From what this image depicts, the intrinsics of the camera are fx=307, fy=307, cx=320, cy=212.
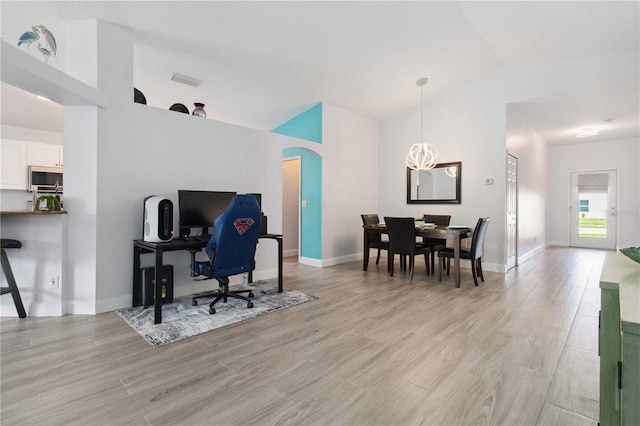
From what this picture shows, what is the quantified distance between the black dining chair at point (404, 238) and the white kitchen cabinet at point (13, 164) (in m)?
5.82

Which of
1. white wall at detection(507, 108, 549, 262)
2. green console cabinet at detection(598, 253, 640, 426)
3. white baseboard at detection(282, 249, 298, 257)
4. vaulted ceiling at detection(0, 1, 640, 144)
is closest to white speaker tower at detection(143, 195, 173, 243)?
vaulted ceiling at detection(0, 1, 640, 144)

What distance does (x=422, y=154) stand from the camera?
5754 millimetres

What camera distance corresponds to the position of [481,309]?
126 inches

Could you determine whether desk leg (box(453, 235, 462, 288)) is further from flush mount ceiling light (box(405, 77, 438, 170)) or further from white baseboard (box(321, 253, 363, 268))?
white baseboard (box(321, 253, 363, 268))

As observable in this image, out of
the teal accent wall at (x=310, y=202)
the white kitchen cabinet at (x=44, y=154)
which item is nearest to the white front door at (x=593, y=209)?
the teal accent wall at (x=310, y=202)

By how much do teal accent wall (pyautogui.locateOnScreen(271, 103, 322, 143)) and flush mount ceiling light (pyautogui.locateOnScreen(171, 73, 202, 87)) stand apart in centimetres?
208

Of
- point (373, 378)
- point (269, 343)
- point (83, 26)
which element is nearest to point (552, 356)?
point (373, 378)

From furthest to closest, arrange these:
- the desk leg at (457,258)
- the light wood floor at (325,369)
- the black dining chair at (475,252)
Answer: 1. the black dining chair at (475,252)
2. the desk leg at (457,258)
3. the light wood floor at (325,369)

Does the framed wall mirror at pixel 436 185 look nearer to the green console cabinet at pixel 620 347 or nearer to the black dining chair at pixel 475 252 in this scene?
the black dining chair at pixel 475 252

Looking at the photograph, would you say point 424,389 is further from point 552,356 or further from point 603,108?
point 603,108

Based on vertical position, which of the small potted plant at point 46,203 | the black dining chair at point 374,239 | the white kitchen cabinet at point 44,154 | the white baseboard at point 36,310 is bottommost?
the white baseboard at point 36,310

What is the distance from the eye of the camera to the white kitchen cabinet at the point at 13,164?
4.79 meters

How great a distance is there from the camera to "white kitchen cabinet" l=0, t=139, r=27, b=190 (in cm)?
479

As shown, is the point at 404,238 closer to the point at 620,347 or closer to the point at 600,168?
the point at 620,347
